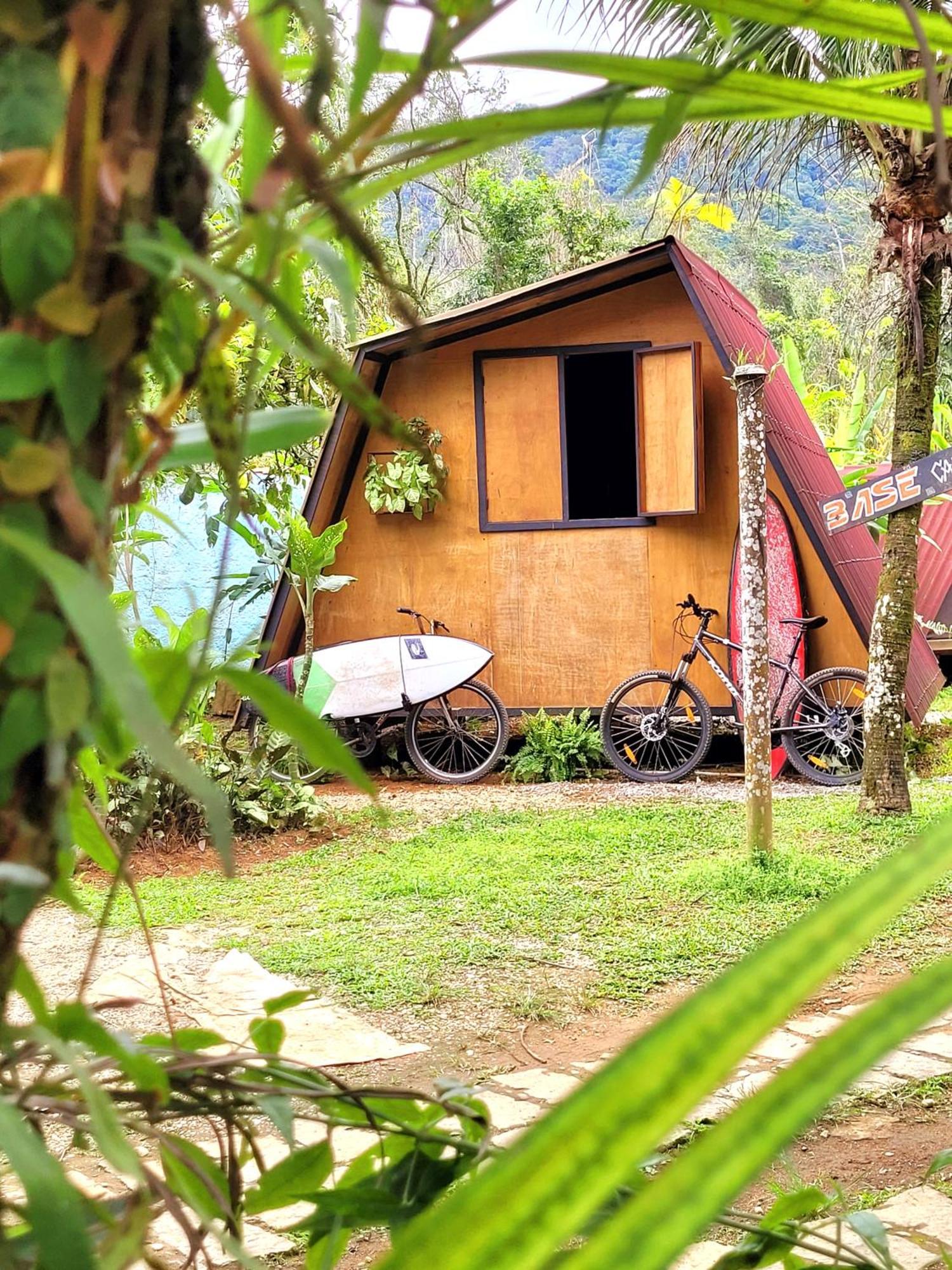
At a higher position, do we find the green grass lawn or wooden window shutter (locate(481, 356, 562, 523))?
wooden window shutter (locate(481, 356, 562, 523))

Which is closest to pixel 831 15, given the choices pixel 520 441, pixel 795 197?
pixel 520 441

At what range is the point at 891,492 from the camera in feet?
18.9

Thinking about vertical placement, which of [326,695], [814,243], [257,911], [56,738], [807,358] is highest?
[814,243]

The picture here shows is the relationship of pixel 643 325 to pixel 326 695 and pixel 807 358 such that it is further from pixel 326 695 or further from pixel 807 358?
pixel 807 358

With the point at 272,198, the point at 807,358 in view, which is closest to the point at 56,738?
the point at 272,198

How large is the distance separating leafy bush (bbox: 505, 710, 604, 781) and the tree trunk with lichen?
764cm

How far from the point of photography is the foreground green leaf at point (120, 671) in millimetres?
268

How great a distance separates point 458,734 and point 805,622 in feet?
7.68

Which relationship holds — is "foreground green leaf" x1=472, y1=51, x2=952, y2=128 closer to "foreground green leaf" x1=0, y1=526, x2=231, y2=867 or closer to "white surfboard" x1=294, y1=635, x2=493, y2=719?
"foreground green leaf" x1=0, y1=526, x2=231, y2=867

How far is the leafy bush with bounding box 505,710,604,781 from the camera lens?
26.1ft

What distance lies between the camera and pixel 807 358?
24828 mm

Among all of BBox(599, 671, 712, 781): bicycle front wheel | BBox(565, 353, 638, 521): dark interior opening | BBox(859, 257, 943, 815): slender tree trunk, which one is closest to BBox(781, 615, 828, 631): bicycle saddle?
BBox(599, 671, 712, 781): bicycle front wheel

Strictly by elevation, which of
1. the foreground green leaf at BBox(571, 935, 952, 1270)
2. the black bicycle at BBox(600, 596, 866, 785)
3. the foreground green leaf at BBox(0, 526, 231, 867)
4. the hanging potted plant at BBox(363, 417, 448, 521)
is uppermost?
the hanging potted plant at BBox(363, 417, 448, 521)

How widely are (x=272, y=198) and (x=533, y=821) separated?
251 inches
